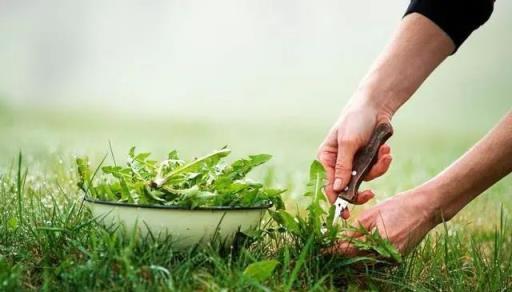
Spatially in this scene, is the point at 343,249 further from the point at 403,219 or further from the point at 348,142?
the point at 348,142

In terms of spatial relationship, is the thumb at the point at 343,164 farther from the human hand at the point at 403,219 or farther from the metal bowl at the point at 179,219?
the metal bowl at the point at 179,219

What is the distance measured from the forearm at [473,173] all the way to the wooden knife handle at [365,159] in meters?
0.18

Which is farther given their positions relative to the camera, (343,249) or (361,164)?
(361,164)

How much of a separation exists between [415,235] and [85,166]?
981 mm

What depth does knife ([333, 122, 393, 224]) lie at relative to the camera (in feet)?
7.06

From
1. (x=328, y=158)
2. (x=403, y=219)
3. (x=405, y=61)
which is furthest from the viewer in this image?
(x=405, y=61)

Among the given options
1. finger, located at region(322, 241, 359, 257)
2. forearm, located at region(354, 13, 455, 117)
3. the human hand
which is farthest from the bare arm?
finger, located at region(322, 241, 359, 257)

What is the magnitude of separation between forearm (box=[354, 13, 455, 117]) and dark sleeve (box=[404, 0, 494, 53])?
0.9 inches

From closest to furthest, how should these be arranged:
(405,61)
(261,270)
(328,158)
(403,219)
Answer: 1. (261,270)
2. (403,219)
3. (328,158)
4. (405,61)

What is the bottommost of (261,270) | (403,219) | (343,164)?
(261,270)

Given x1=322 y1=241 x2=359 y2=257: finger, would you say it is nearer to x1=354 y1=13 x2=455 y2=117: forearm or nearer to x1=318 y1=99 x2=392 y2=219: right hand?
x1=318 y1=99 x2=392 y2=219: right hand

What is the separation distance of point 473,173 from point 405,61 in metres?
0.48

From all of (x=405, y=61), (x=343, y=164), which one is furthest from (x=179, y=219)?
(x=405, y=61)

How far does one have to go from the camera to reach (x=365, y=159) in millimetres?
2207
